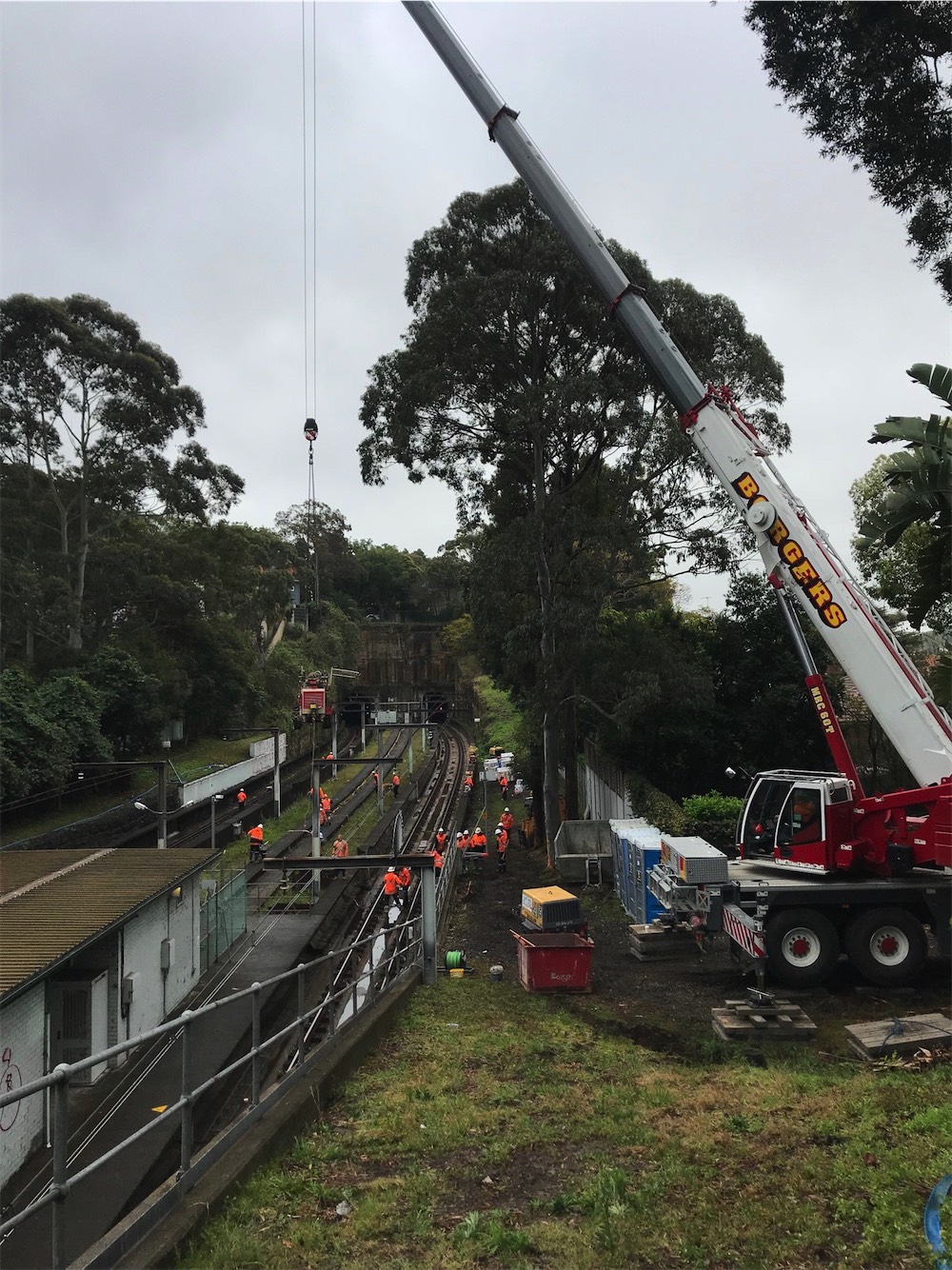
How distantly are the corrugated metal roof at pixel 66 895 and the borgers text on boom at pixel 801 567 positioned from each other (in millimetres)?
10484

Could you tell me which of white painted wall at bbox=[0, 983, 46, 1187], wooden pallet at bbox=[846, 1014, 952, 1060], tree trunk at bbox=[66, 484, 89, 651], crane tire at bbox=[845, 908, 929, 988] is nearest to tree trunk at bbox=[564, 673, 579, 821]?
crane tire at bbox=[845, 908, 929, 988]

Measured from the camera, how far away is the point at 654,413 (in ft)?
69.1

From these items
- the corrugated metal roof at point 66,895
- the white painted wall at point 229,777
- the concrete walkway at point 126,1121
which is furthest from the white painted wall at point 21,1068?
the white painted wall at point 229,777

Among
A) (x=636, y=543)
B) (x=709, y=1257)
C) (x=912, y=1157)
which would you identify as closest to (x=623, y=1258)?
(x=709, y=1257)

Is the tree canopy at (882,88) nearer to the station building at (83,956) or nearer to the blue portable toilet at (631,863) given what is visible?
the blue portable toilet at (631,863)

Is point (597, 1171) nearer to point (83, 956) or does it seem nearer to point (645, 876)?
point (83, 956)

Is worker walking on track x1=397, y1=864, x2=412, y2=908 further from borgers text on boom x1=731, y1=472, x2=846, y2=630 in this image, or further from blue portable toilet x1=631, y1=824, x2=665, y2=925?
borgers text on boom x1=731, y1=472, x2=846, y2=630

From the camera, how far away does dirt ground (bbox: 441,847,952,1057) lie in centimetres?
1055

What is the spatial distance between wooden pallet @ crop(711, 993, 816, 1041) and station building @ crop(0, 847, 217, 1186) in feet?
25.9

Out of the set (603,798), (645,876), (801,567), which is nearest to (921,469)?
(801,567)

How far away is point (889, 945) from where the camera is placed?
39.6 ft

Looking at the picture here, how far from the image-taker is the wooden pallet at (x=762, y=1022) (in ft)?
32.3

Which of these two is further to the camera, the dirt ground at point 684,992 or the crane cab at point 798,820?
the crane cab at point 798,820

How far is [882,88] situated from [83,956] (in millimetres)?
15370
